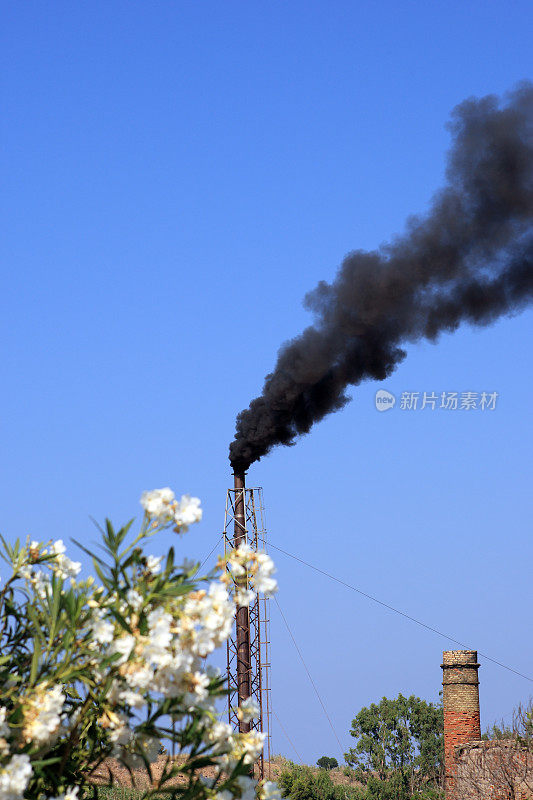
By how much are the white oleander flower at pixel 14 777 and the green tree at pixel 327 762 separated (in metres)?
72.0

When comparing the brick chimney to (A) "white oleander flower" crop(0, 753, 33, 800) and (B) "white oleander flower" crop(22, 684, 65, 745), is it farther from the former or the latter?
(A) "white oleander flower" crop(0, 753, 33, 800)

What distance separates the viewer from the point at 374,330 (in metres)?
32.6

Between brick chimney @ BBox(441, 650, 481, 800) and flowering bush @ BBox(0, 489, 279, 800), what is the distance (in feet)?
84.7

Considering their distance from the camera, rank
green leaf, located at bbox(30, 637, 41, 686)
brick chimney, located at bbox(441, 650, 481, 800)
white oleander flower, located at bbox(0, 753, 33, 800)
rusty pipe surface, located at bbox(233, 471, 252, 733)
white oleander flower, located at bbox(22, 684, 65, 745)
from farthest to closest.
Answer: rusty pipe surface, located at bbox(233, 471, 252, 733) < brick chimney, located at bbox(441, 650, 481, 800) < green leaf, located at bbox(30, 637, 41, 686) < white oleander flower, located at bbox(22, 684, 65, 745) < white oleander flower, located at bbox(0, 753, 33, 800)

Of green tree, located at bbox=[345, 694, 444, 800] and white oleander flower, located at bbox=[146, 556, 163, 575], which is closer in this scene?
white oleander flower, located at bbox=[146, 556, 163, 575]

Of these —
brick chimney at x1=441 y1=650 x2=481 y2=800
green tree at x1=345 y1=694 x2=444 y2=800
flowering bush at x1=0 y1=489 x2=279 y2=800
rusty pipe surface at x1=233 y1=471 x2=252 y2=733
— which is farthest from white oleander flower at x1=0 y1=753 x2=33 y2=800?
green tree at x1=345 y1=694 x2=444 y2=800

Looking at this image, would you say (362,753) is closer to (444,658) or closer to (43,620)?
(444,658)

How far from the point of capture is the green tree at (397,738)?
49500mm

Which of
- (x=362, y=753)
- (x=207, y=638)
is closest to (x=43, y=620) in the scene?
(x=207, y=638)

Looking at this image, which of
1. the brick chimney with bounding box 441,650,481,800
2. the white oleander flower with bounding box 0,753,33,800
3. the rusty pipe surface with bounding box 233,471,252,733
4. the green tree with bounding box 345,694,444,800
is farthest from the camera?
the green tree with bounding box 345,694,444,800

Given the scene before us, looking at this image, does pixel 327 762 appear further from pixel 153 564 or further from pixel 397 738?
pixel 153 564

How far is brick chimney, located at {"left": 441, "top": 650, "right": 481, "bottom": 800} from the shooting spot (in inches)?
1135

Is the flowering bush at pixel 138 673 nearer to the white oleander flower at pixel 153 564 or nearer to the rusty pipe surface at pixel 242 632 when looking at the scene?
the white oleander flower at pixel 153 564

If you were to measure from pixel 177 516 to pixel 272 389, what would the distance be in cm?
3014
